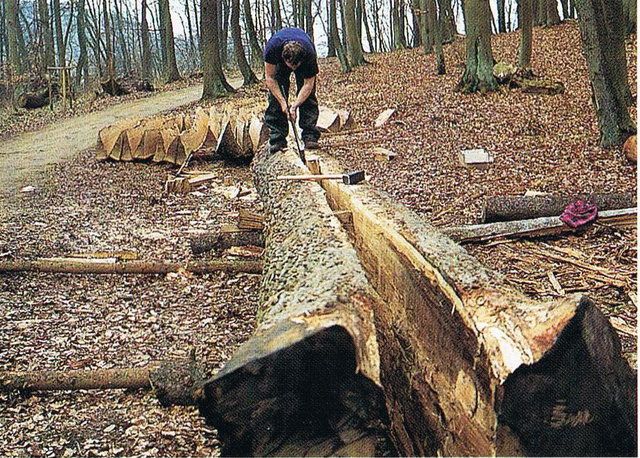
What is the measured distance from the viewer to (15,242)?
621 cm

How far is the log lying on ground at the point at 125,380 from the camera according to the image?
3.24m

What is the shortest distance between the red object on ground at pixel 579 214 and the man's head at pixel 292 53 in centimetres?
271

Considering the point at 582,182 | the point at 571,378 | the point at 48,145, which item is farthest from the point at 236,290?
the point at 48,145

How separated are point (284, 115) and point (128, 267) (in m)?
2.45

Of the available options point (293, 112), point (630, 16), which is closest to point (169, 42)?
point (630, 16)

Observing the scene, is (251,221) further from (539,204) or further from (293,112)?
(539,204)

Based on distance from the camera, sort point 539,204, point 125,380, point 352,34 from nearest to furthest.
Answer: point 125,380
point 539,204
point 352,34

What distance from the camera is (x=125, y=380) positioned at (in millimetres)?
3400

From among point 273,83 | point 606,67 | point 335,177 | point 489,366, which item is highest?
point 273,83

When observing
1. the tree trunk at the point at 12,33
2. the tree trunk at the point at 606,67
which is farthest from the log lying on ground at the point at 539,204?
the tree trunk at the point at 12,33

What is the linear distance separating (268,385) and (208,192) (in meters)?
6.91

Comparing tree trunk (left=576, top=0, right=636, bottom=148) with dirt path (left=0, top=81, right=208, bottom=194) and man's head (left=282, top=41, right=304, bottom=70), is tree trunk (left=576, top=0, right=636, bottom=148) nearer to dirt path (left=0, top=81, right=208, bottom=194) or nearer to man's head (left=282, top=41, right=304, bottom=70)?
man's head (left=282, top=41, right=304, bottom=70)

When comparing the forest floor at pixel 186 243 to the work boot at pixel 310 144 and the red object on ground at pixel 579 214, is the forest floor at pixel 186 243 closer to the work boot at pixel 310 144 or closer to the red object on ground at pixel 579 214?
the red object on ground at pixel 579 214

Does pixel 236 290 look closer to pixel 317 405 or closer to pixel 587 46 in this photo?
pixel 317 405
